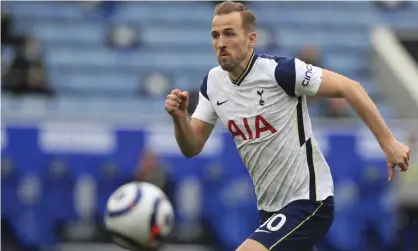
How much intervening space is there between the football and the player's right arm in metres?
1.19

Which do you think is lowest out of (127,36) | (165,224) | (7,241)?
(7,241)

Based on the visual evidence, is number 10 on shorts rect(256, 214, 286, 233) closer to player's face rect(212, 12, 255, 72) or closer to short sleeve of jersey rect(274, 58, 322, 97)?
short sleeve of jersey rect(274, 58, 322, 97)

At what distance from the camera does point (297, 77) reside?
6.08m

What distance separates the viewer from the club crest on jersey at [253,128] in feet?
20.4

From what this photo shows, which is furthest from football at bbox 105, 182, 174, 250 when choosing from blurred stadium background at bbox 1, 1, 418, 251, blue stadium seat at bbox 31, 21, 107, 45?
blue stadium seat at bbox 31, 21, 107, 45

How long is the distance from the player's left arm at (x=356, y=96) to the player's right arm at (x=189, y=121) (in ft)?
2.21

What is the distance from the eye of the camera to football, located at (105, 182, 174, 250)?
296 inches

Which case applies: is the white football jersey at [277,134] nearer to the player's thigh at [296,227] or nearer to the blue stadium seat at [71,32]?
the player's thigh at [296,227]

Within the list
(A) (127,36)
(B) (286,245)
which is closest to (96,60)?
(A) (127,36)

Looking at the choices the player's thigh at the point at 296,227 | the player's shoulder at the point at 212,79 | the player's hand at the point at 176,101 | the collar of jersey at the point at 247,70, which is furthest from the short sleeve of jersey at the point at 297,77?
the player's thigh at the point at 296,227

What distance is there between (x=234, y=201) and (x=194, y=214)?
457mm

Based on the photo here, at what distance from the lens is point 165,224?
7719 millimetres

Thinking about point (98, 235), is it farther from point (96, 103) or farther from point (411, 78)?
point (411, 78)

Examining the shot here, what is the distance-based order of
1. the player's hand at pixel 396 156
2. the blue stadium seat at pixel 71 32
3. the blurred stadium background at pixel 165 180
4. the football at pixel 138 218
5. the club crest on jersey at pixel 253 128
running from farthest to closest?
the blue stadium seat at pixel 71 32, the blurred stadium background at pixel 165 180, the football at pixel 138 218, the club crest on jersey at pixel 253 128, the player's hand at pixel 396 156
